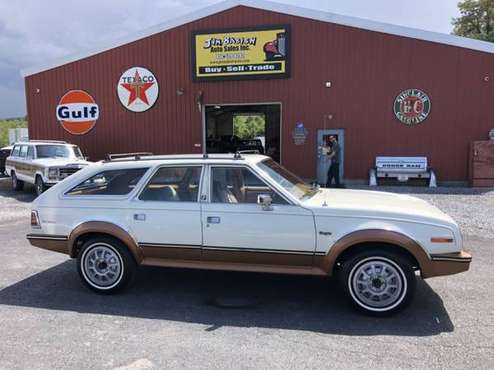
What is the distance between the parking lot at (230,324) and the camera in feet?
11.4

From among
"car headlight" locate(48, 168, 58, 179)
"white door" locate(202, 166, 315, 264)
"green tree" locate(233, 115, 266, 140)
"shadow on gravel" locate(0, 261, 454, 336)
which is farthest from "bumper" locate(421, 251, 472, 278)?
"green tree" locate(233, 115, 266, 140)

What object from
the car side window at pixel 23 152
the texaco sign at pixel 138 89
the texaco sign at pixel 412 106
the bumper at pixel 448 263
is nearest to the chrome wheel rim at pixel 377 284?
the bumper at pixel 448 263

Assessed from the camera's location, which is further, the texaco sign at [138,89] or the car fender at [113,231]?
the texaco sign at [138,89]

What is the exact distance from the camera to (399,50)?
46.7 ft

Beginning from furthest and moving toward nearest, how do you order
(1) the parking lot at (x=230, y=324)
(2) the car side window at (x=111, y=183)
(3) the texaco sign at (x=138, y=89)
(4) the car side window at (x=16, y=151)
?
1. (3) the texaco sign at (x=138, y=89)
2. (4) the car side window at (x=16, y=151)
3. (2) the car side window at (x=111, y=183)
4. (1) the parking lot at (x=230, y=324)

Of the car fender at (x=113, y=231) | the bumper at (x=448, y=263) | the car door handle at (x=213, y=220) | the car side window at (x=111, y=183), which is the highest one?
the car side window at (x=111, y=183)

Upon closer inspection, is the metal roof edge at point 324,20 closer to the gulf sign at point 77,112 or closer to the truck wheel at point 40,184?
the gulf sign at point 77,112

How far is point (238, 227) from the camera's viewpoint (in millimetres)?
4488

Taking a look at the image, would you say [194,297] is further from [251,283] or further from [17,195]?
[17,195]

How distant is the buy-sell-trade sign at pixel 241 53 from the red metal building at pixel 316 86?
0.07 metres

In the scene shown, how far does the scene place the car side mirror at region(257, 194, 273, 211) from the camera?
430cm

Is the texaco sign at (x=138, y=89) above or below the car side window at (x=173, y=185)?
above

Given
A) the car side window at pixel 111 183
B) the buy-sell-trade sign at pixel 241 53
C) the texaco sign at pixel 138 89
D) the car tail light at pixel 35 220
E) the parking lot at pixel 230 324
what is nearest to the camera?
the parking lot at pixel 230 324

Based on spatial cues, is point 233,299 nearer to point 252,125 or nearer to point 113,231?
point 113,231
